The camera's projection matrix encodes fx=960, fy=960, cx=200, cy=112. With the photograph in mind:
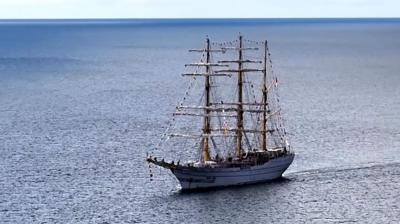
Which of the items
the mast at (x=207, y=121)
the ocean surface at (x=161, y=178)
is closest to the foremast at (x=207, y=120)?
the mast at (x=207, y=121)

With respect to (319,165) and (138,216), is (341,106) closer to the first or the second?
(319,165)

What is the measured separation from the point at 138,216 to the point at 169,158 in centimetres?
2958

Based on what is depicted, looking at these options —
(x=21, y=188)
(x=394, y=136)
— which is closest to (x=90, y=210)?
(x=21, y=188)

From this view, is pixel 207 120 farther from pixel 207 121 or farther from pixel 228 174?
pixel 228 174

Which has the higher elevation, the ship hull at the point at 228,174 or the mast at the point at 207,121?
the mast at the point at 207,121

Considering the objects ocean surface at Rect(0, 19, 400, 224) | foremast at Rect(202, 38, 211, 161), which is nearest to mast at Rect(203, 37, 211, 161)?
foremast at Rect(202, 38, 211, 161)

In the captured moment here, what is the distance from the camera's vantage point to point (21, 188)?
117625 millimetres

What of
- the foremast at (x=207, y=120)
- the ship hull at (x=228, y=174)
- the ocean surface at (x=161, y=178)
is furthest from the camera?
the foremast at (x=207, y=120)

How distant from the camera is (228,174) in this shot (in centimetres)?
11881

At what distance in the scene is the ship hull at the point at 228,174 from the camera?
117250 mm

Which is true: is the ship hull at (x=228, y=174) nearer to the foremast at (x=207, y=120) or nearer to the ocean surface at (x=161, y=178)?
the ocean surface at (x=161, y=178)

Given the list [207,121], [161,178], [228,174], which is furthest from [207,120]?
[228,174]

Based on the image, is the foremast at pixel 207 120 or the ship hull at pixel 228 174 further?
the foremast at pixel 207 120

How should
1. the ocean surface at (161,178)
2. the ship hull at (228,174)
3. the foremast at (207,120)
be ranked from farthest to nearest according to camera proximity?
the foremast at (207,120) → the ship hull at (228,174) → the ocean surface at (161,178)
